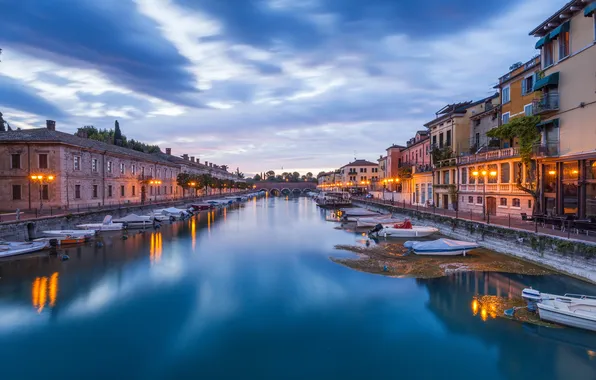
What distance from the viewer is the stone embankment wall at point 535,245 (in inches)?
679

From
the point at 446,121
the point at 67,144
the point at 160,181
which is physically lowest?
the point at 160,181

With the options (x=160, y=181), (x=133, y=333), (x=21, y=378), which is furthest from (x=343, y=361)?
(x=160, y=181)

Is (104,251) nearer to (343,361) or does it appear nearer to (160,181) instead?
(343,361)

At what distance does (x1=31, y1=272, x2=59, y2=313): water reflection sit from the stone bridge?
515 ft

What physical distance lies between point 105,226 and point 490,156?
133 feet

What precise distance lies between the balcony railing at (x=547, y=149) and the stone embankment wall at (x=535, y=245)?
22.3 ft

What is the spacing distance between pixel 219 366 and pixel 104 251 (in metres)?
21.6

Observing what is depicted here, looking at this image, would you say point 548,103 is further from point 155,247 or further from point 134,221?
point 134,221

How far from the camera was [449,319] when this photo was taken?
14156 mm

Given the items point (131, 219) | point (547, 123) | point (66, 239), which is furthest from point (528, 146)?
point (131, 219)

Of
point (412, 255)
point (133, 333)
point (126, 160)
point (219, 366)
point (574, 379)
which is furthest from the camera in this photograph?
point (126, 160)

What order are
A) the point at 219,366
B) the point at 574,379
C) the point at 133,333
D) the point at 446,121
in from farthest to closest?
1. the point at 446,121
2. the point at 133,333
3. the point at 219,366
4. the point at 574,379

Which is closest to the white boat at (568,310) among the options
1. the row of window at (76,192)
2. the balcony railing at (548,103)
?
the balcony railing at (548,103)

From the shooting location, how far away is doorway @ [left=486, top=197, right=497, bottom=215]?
33.9m
